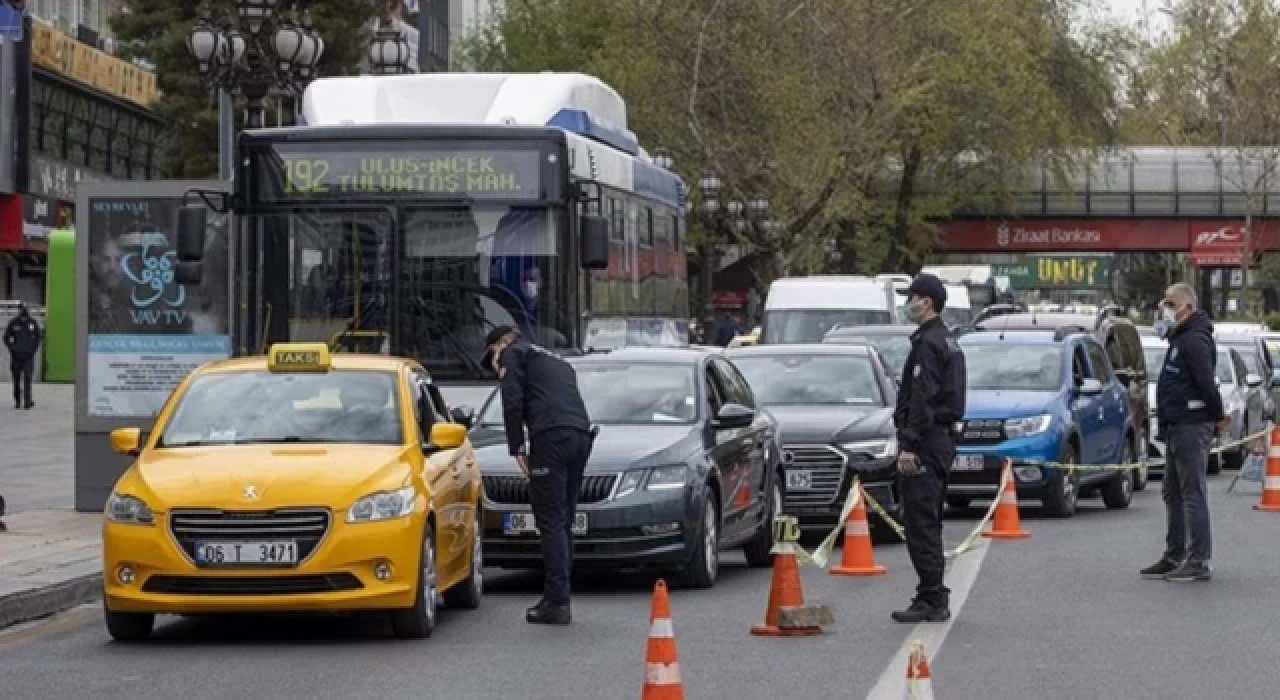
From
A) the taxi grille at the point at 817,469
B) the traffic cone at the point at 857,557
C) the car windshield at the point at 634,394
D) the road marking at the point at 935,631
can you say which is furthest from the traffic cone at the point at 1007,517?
the car windshield at the point at 634,394

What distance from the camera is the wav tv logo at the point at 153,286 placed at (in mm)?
23641

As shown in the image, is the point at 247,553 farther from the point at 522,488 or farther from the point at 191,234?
the point at 191,234

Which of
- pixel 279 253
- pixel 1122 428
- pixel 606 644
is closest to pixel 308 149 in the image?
pixel 279 253

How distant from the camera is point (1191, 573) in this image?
59.4 ft

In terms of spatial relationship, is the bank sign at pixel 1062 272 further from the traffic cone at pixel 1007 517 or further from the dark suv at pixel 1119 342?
the traffic cone at pixel 1007 517

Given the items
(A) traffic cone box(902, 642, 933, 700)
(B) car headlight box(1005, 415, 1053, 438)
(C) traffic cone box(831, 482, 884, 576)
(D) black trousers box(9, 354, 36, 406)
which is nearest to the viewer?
(A) traffic cone box(902, 642, 933, 700)

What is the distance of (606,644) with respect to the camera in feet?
47.4

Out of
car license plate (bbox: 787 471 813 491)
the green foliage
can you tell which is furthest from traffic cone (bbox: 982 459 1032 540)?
the green foliage

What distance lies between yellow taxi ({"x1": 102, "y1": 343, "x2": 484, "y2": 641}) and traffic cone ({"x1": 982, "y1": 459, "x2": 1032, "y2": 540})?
8087 mm

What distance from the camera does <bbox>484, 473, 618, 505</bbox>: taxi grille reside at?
56.7 feet

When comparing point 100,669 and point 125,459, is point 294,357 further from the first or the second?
point 125,459

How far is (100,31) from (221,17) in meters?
15.6

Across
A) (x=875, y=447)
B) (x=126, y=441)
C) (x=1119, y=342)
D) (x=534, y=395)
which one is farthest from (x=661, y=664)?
(x=1119, y=342)

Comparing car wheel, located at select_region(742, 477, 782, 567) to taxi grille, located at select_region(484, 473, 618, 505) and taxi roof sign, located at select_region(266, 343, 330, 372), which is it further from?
taxi roof sign, located at select_region(266, 343, 330, 372)
